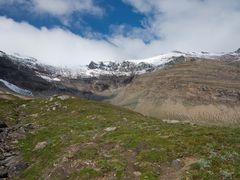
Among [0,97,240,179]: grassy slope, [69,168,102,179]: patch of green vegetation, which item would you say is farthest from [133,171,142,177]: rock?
[69,168,102,179]: patch of green vegetation

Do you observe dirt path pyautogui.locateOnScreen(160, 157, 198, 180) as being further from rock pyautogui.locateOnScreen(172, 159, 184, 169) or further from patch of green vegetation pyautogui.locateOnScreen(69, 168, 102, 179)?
patch of green vegetation pyautogui.locateOnScreen(69, 168, 102, 179)

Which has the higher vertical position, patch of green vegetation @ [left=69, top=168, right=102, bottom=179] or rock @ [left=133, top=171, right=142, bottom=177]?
rock @ [left=133, top=171, right=142, bottom=177]

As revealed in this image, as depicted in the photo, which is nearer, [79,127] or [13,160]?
[13,160]

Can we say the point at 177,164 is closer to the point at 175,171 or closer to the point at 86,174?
the point at 175,171

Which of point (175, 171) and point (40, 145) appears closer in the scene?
point (175, 171)

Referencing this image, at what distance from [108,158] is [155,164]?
4.22 metres

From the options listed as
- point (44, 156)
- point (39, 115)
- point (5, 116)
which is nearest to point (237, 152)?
point (44, 156)

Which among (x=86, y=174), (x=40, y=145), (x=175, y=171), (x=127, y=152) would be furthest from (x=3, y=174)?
(x=175, y=171)

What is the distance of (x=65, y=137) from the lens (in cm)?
4062

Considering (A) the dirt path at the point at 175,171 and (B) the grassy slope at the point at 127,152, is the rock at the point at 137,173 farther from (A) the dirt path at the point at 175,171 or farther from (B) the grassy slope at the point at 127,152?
(A) the dirt path at the point at 175,171

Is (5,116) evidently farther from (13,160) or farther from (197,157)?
(197,157)

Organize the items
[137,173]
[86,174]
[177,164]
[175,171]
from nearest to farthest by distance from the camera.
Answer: [175,171] → [137,173] → [177,164] → [86,174]

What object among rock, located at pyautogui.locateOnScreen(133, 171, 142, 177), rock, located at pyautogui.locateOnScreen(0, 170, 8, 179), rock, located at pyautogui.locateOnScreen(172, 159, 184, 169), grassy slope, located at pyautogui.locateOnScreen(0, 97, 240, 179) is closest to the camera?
rock, located at pyautogui.locateOnScreen(133, 171, 142, 177)

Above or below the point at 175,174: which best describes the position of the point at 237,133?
above
